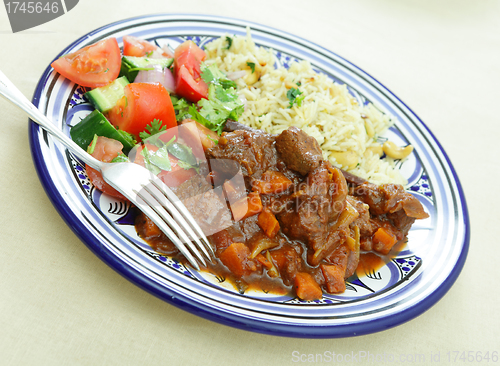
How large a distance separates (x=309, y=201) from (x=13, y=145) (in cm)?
233

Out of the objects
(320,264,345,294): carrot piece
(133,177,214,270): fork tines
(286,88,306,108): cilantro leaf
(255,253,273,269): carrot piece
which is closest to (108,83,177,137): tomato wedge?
(133,177,214,270): fork tines

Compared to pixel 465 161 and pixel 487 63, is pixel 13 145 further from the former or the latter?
pixel 487 63

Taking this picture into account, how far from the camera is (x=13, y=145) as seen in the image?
292 cm

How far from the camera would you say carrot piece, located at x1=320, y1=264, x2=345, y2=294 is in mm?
2783

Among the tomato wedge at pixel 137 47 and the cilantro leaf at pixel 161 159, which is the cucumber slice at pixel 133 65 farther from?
the cilantro leaf at pixel 161 159

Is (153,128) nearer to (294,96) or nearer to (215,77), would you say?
(215,77)

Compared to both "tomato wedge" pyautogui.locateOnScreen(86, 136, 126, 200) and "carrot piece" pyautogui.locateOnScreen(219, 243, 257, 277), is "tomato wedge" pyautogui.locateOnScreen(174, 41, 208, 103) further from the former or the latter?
"carrot piece" pyautogui.locateOnScreen(219, 243, 257, 277)

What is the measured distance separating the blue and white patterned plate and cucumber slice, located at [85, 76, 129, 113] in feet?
0.35

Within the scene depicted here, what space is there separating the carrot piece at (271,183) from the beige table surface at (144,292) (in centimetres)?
104

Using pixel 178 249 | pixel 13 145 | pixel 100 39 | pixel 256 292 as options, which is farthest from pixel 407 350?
pixel 100 39

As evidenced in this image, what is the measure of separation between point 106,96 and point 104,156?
1.96ft

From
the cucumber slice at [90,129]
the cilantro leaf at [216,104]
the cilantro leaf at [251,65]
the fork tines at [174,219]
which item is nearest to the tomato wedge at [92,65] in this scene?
the cucumber slice at [90,129]

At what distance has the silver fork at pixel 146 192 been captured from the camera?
253 centimetres

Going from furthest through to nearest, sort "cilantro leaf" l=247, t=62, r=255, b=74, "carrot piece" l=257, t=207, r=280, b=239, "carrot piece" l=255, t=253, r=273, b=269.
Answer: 1. "cilantro leaf" l=247, t=62, r=255, b=74
2. "carrot piece" l=257, t=207, r=280, b=239
3. "carrot piece" l=255, t=253, r=273, b=269
